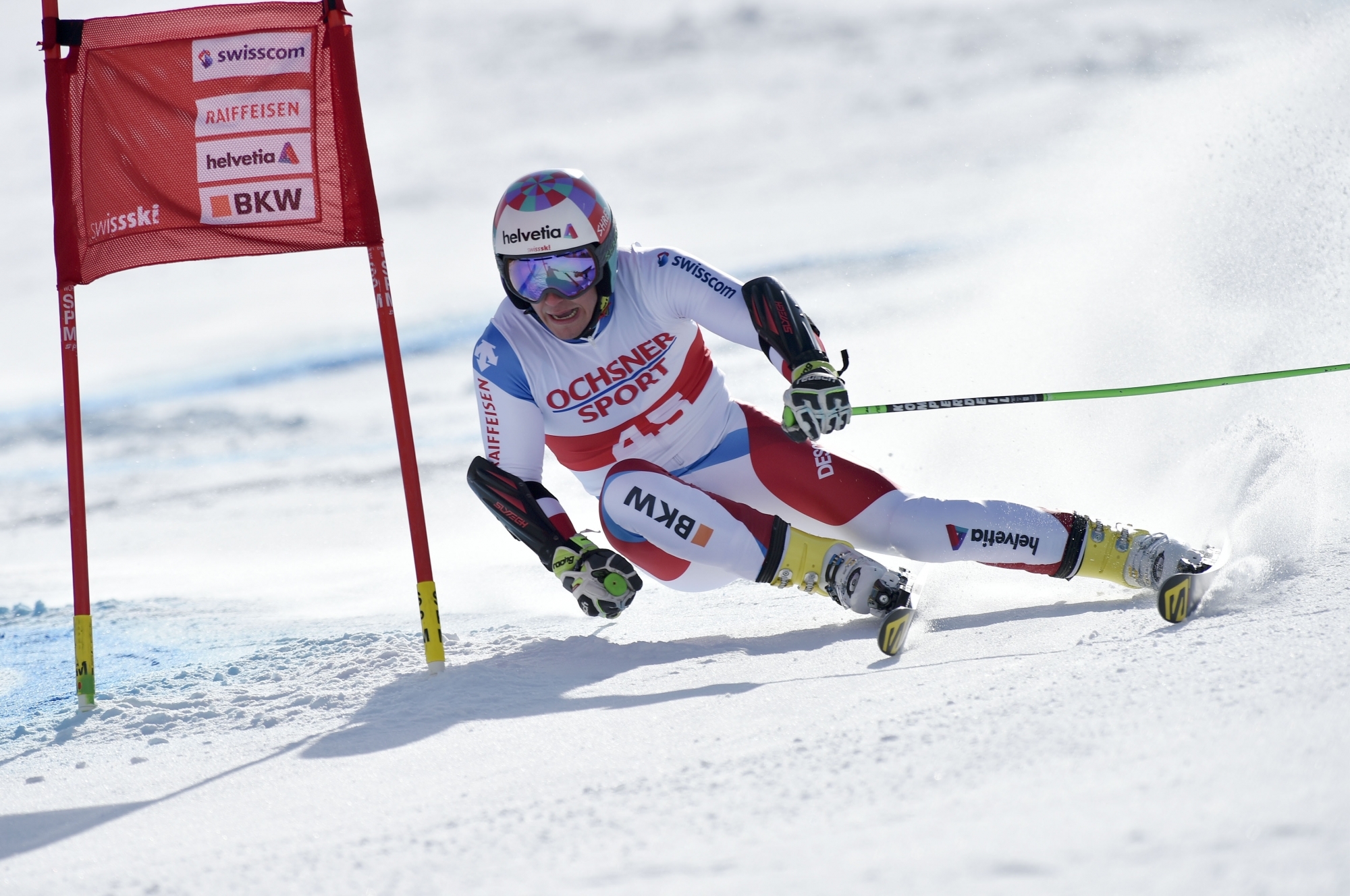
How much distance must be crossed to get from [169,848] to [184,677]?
2390 millimetres

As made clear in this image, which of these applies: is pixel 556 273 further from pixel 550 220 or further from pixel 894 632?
pixel 894 632

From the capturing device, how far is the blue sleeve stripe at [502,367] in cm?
407

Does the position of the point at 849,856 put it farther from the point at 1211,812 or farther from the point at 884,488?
the point at 884,488

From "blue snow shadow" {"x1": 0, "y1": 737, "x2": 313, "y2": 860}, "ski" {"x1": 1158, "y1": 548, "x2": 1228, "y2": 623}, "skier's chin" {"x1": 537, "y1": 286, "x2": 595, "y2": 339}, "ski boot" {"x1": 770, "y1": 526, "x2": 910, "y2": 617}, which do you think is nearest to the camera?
"blue snow shadow" {"x1": 0, "y1": 737, "x2": 313, "y2": 860}

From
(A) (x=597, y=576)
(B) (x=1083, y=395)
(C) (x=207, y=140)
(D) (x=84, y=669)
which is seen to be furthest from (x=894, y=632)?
(C) (x=207, y=140)

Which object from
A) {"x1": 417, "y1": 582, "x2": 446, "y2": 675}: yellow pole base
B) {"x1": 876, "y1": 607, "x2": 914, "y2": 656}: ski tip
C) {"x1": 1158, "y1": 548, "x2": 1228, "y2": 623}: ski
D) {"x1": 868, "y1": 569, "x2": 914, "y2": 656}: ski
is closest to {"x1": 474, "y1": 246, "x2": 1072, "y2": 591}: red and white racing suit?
{"x1": 868, "y1": 569, "x2": 914, "y2": 656}: ski

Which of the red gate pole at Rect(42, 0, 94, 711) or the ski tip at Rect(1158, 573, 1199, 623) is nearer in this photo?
the ski tip at Rect(1158, 573, 1199, 623)

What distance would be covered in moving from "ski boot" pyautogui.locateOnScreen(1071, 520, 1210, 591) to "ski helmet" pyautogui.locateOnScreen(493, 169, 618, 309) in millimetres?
1963

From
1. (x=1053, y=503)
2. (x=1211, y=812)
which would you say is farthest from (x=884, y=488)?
(x=1211, y=812)

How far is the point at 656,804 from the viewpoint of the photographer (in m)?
1.88

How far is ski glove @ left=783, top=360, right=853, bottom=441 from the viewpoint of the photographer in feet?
12.4

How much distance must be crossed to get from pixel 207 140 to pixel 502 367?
139 cm

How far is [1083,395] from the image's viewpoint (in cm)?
420

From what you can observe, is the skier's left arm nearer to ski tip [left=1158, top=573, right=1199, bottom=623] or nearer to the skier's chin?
the skier's chin
